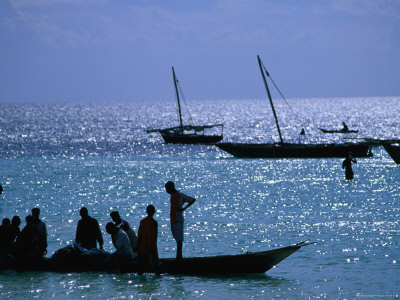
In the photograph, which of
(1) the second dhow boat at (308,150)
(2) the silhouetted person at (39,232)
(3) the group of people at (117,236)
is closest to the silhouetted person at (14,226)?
(3) the group of people at (117,236)

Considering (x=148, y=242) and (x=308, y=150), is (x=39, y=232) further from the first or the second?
(x=308, y=150)

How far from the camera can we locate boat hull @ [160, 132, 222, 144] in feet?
287

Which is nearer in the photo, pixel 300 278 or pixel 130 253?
pixel 130 253

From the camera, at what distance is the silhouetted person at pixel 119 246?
1527 centimetres

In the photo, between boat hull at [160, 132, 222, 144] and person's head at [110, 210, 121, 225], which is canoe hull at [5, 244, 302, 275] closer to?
person's head at [110, 210, 121, 225]

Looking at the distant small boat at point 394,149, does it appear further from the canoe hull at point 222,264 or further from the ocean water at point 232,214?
the canoe hull at point 222,264

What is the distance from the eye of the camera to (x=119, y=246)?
609 inches

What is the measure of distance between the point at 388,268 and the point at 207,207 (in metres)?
15.4

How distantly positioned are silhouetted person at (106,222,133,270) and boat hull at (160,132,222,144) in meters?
71.0

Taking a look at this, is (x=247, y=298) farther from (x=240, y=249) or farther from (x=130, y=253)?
(x=240, y=249)

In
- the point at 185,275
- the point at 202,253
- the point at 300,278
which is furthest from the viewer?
the point at 202,253

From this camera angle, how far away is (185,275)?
16062 mm

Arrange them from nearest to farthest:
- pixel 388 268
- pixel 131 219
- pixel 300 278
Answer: pixel 300 278 → pixel 388 268 → pixel 131 219

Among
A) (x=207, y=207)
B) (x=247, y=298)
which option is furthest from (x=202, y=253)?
(x=207, y=207)
